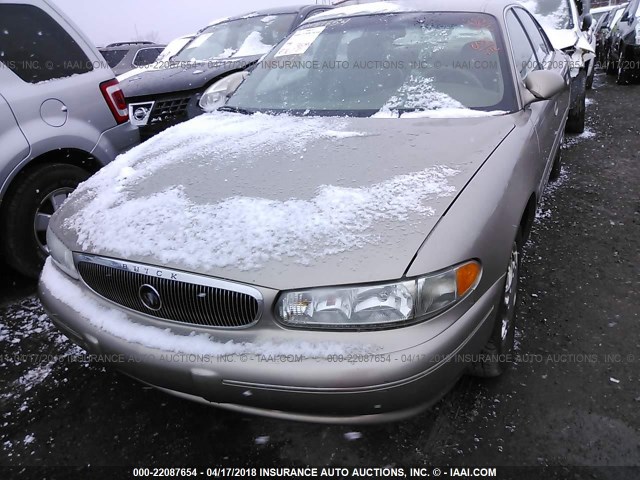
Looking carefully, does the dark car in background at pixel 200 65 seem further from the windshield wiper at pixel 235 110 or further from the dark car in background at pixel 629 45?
the dark car in background at pixel 629 45

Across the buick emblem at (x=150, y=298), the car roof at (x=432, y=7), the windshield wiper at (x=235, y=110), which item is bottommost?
the buick emblem at (x=150, y=298)

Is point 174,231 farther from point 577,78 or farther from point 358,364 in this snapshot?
point 577,78

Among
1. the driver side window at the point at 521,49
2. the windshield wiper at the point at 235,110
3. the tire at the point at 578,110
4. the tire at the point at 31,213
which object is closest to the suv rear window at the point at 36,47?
the tire at the point at 31,213

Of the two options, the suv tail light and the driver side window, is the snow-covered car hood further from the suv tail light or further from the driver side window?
the suv tail light

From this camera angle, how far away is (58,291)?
199 centimetres

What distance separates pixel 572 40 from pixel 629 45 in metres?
3.77

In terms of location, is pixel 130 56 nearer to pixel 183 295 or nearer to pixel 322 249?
pixel 183 295

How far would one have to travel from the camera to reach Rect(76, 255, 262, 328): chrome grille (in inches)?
61.3

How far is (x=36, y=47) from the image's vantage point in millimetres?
3217

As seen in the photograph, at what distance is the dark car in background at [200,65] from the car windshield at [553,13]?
9.94 feet

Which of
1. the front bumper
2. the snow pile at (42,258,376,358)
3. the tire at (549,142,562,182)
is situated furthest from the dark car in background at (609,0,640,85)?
the snow pile at (42,258,376,358)

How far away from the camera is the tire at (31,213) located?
303 cm

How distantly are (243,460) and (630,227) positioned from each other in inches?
122

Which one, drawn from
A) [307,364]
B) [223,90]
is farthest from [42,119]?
[307,364]
